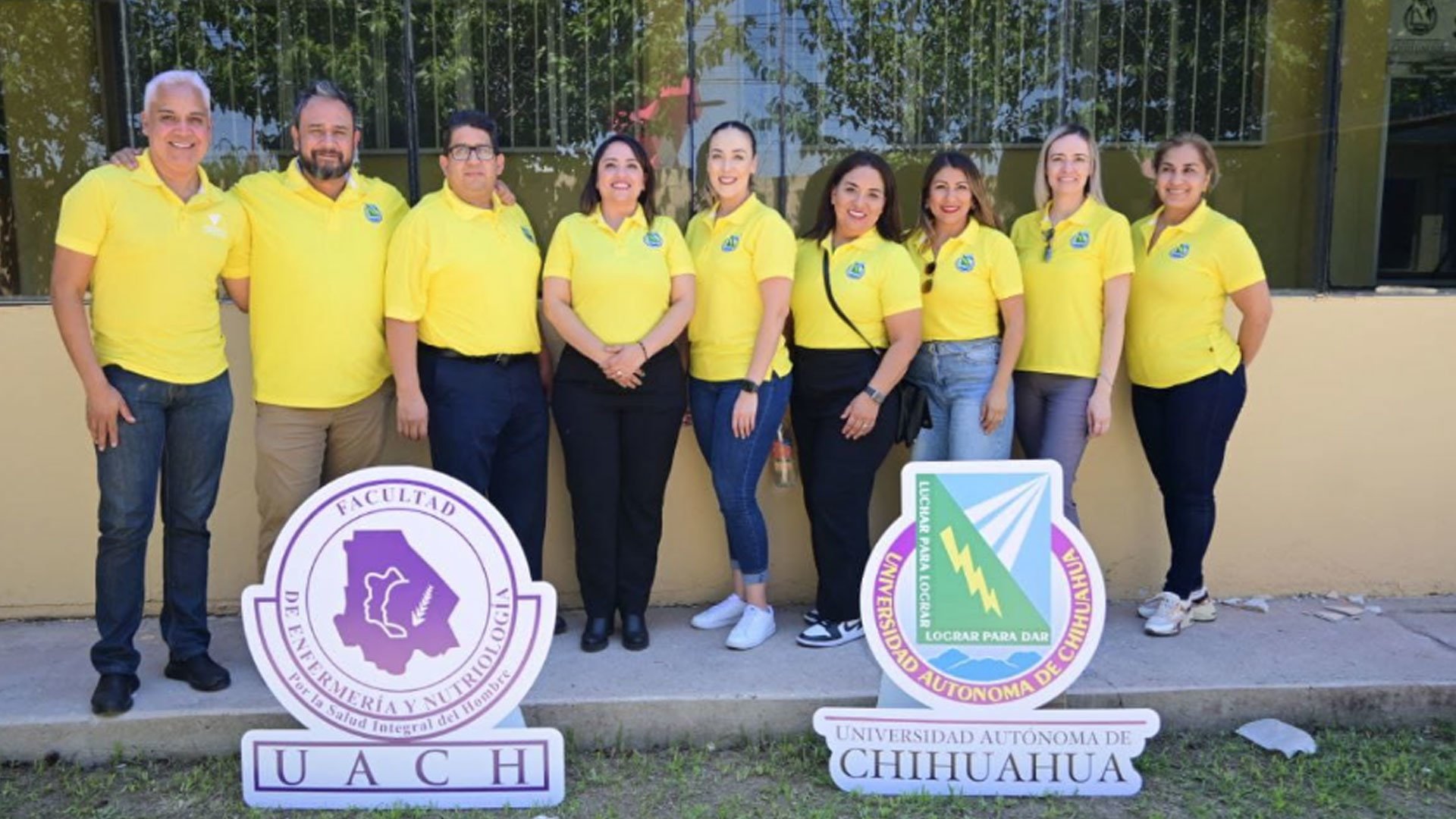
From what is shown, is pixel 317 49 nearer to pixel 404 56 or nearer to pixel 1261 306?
pixel 404 56

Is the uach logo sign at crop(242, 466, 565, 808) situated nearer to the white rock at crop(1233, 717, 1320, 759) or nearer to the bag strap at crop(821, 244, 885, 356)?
the bag strap at crop(821, 244, 885, 356)

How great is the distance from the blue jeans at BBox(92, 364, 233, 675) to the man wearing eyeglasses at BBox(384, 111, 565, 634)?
59 centimetres

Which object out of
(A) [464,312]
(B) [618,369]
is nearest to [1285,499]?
(B) [618,369]

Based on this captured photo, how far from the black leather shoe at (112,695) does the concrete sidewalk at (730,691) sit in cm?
3

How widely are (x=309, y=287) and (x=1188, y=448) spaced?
10.0 feet

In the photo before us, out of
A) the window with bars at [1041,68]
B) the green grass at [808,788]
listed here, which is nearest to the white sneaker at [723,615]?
the green grass at [808,788]

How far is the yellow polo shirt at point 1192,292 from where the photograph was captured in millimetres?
3760

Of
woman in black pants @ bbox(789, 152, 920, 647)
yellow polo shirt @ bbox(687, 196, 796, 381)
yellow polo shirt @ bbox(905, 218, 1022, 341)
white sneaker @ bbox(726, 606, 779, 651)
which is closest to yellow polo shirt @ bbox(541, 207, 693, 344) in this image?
yellow polo shirt @ bbox(687, 196, 796, 381)

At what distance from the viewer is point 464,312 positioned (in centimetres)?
344

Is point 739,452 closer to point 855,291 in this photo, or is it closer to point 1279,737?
point 855,291

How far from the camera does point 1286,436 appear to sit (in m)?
4.39

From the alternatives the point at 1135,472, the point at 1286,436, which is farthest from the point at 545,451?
the point at 1286,436

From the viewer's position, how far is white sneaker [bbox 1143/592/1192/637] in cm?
388

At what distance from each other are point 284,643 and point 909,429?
2.10 metres
